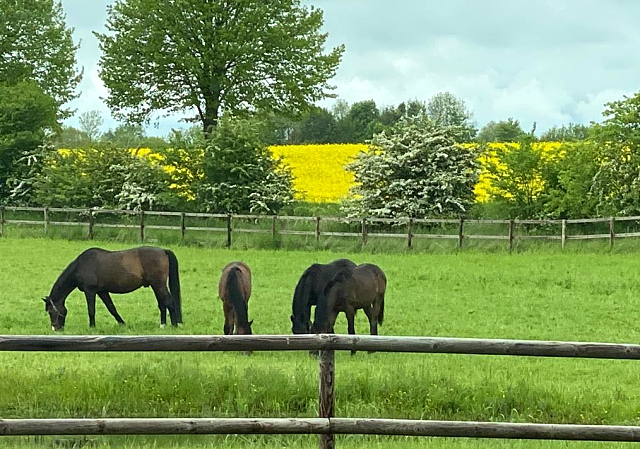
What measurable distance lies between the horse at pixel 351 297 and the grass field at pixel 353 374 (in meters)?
0.55

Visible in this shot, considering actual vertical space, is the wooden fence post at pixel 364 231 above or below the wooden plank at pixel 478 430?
above

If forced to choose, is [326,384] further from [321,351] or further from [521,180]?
[521,180]

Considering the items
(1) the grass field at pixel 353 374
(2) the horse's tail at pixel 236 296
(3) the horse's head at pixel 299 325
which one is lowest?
(1) the grass field at pixel 353 374

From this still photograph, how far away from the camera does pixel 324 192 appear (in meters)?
38.8

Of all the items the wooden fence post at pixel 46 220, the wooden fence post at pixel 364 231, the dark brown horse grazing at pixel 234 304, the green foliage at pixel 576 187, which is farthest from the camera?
the wooden fence post at pixel 46 220

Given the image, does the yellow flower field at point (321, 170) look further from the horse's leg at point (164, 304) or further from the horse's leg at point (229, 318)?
the horse's leg at point (229, 318)

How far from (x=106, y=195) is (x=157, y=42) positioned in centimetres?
895

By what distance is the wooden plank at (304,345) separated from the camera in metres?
4.89

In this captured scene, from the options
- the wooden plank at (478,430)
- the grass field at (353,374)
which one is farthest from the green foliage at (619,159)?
the wooden plank at (478,430)

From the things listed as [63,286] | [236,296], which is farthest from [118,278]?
[236,296]

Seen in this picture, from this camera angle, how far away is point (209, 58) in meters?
36.3

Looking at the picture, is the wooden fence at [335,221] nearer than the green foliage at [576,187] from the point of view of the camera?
Yes

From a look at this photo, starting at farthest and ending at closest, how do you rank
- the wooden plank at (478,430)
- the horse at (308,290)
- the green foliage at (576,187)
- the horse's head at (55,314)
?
the green foliage at (576,187), the horse's head at (55,314), the horse at (308,290), the wooden plank at (478,430)

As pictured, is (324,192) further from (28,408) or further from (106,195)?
(28,408)
